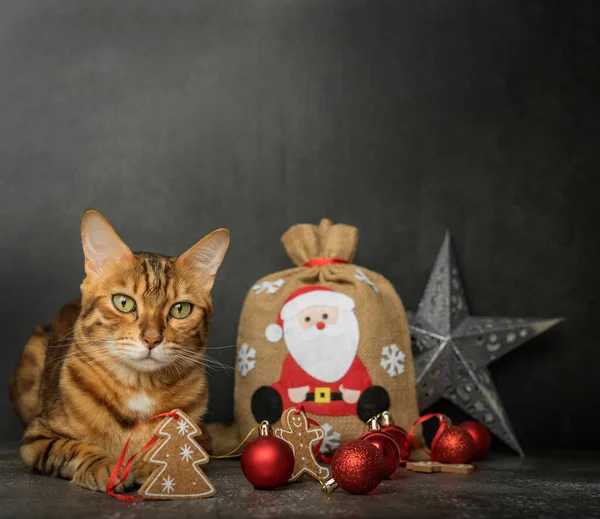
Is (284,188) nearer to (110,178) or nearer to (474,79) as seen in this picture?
(110,178)

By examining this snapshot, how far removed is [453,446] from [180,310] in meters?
0.63

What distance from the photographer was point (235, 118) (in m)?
2.03

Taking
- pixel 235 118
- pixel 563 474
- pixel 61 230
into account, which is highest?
pixel 235 118

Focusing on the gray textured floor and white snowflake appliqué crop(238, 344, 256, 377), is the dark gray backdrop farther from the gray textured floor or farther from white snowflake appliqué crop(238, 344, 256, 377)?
the gray textured floor

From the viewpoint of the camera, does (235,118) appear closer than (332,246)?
No

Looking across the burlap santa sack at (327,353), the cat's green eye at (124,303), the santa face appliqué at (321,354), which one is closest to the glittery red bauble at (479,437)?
the burlap santa sack at (327,353)

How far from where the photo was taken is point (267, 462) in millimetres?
1163

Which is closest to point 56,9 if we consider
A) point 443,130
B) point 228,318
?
point 228,318

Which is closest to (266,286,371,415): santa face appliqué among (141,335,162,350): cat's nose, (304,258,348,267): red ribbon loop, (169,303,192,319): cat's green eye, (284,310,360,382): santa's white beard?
(284,310,360,382): santa's white beard

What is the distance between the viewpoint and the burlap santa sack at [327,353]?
1564 millimetres

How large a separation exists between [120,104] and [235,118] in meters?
0.32

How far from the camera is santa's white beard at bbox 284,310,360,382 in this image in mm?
1579

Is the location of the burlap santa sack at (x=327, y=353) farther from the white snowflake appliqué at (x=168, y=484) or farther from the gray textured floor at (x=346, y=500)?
the white snowflake appliqué at (x=168, y=484)

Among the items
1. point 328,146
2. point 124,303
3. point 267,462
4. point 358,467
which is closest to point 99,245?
point 124,303
